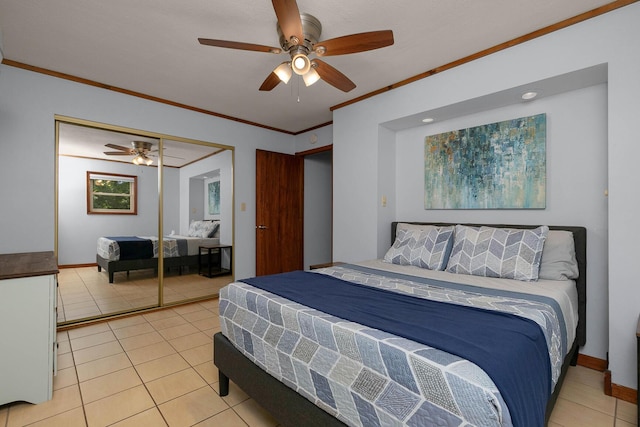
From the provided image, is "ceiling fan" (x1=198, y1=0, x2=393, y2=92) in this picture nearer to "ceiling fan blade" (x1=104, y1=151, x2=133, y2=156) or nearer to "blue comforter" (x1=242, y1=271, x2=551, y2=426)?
"blue comforter" (x1=242, y1=271, x2=551, y2=426)

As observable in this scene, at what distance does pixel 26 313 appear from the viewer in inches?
72.4

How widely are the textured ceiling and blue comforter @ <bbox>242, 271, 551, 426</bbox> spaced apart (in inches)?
76.0

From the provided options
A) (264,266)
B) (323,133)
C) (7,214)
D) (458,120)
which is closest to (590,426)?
(458,120)

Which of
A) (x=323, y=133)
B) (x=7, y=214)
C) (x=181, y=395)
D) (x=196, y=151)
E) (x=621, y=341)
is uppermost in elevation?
(x=323, y=133)

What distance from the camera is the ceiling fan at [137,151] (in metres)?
3.53

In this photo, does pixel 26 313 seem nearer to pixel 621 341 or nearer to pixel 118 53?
pixel 118 53

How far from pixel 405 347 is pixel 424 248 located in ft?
5.89

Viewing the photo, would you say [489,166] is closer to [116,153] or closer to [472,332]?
[472,332]

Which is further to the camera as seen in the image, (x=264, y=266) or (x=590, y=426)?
(x=264, y=266)

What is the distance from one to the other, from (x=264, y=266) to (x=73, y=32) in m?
3.37

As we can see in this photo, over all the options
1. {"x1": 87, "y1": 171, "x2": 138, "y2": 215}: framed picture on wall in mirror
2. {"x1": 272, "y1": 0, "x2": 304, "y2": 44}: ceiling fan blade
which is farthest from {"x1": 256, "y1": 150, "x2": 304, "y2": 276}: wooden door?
{"x1": 272, "y1": 0, "x2": 304, "y2": 44}: ceiling fan blade

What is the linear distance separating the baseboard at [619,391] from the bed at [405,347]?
1.20 feet

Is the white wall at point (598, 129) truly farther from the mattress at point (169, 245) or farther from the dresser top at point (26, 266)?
the dresser top at point (26, 266)

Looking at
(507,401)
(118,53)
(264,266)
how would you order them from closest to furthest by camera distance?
(507,401), (118,53), (264,266)
